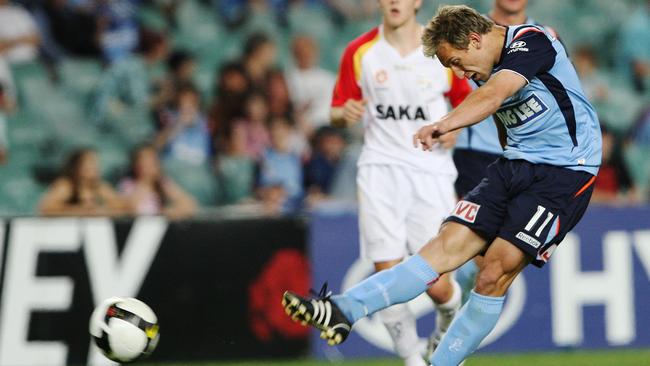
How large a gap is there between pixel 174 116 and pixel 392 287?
552cm

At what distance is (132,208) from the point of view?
33.1 feet

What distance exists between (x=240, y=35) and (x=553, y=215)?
6742 millimetres

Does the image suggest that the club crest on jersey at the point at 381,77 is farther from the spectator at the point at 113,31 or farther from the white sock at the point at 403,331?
the spectator at the point at 113,31

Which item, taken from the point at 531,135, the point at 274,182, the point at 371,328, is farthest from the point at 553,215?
the point at 274,182

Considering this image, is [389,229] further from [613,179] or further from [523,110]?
[613,179]

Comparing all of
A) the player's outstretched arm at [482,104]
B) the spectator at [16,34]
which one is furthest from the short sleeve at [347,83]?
the spectator at [16,34]

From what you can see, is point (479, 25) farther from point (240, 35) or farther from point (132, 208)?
point (240, 35)

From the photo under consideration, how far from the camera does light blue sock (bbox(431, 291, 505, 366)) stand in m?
5.77

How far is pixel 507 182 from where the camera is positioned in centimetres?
595

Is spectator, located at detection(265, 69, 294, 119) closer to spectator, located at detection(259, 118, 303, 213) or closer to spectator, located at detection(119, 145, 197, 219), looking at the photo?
spectator, located at detection(259, 118, 303, 213)

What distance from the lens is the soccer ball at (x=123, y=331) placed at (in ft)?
20.8

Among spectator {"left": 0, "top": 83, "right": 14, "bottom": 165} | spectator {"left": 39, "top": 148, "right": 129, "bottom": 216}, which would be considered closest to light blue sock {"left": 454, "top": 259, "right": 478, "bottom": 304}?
spectator {"left": 39, "top": 148, "right": 129, "bottom": 216}

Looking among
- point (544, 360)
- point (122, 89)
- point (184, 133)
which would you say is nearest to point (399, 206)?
point (544, 360)

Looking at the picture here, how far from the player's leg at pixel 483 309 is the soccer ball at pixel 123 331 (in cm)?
166
